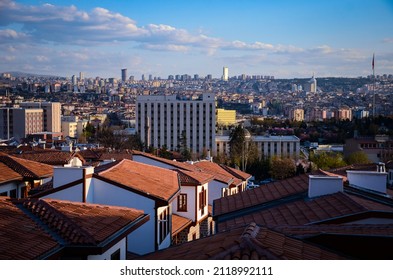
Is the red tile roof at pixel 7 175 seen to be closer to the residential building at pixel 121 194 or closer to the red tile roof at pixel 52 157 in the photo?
the residential building at pixel 121 194

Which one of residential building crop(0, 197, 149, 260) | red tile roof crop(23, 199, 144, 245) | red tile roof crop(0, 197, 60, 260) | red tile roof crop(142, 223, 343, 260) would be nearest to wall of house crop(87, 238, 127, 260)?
residential building crop(0, 197, 149, 260)

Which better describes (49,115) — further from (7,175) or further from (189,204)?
(7,175)

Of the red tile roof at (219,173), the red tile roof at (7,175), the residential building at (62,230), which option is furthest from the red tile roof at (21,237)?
the red tile roof at (219,173)

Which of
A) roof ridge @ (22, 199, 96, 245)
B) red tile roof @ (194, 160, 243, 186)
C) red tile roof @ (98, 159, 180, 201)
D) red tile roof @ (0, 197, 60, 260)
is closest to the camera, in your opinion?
red tile roof @ (0, 197, 60, 260)

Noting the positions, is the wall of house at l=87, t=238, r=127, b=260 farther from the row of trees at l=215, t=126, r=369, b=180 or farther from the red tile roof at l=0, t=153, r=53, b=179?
the row of trees at l=215, t=126, r=369, b=180

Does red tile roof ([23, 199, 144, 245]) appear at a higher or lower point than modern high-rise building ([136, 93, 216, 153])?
higher

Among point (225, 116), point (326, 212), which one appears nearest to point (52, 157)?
point (326, 212)
